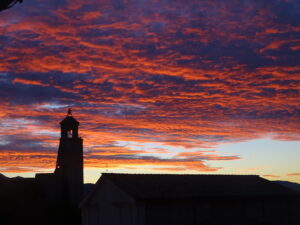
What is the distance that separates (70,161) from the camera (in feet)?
181

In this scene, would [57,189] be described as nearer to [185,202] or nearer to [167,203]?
[185,202]

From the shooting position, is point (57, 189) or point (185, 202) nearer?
point (185, 202)

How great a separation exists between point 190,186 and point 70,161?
2518cm

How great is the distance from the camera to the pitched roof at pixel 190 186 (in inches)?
1220

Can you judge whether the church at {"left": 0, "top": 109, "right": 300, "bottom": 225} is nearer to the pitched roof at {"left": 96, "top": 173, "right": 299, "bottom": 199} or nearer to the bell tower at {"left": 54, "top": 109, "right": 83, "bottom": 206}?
the pitched roof at {"left": 96, "top": 173, "right": 299, "bottom": 199}

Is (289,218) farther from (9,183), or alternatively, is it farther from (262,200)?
(9,183)

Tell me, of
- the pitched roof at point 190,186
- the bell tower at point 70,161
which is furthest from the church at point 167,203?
the bell tower at point 70,161

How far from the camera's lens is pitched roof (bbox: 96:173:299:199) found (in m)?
31.0

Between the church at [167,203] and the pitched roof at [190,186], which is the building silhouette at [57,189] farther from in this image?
the pitched roof at [190,186]

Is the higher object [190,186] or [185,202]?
[190,186]

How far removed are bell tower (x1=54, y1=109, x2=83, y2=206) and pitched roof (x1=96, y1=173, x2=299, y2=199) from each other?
21.3 meters

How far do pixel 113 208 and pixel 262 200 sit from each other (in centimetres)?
1472

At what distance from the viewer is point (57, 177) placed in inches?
2144

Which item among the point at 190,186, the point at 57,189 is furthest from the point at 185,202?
the point at 57,189
